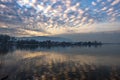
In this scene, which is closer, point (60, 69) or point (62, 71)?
point (62, 71)

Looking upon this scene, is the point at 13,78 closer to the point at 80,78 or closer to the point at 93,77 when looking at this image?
the point at 80,78

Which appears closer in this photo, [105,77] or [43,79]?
[43,79]

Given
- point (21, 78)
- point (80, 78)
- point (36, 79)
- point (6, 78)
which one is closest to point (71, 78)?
point (80, 78)

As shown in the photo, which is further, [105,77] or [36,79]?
[105,77]

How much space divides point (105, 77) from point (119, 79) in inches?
119

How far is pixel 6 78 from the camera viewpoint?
114 ft

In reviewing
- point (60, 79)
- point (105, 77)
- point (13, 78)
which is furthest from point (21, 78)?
point (105, 77)

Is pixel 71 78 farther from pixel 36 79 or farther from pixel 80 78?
pixel 36 79

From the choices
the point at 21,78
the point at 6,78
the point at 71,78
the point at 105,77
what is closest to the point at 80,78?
the point at 71,78

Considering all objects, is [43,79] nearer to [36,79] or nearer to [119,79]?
[36,79]

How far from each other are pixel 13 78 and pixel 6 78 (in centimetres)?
146

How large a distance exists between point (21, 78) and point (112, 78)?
1679 centimetres

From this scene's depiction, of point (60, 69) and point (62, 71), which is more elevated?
point (62, 71)

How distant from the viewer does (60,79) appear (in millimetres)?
35375
